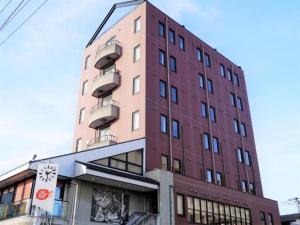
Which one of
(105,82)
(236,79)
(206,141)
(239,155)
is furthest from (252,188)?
(105,82)

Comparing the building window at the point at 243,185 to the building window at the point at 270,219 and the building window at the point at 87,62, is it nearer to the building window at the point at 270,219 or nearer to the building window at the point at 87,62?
the building window at the point at 270,219

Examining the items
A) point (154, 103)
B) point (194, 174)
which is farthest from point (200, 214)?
point (154, 103)

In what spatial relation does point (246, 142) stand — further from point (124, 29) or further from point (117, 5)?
Answer: point (117, 5)

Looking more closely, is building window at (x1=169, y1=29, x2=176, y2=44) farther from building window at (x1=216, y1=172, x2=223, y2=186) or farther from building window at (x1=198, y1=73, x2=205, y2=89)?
building window at (x1=216, y1=172, x2=223, y2=186)

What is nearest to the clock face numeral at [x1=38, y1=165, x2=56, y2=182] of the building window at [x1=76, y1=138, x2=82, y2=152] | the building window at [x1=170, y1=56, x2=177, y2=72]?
the building window at [x1=76, y1=138, x2=82, y2=152]

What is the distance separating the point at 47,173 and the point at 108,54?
1939cm

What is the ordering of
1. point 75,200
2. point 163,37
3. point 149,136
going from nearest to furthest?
point 75,200 < point 149,136 < point 163,37

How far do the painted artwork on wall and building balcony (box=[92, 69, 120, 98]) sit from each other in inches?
515

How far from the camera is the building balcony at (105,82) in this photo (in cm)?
3419

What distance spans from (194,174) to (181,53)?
536 inches

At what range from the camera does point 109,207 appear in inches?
934

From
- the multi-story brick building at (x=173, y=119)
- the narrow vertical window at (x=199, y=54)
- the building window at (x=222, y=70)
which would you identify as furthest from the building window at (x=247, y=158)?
the narrow vertical window at (x=199, y=54)

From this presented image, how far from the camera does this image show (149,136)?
29.3 metres

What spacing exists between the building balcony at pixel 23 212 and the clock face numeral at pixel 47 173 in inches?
70.6
